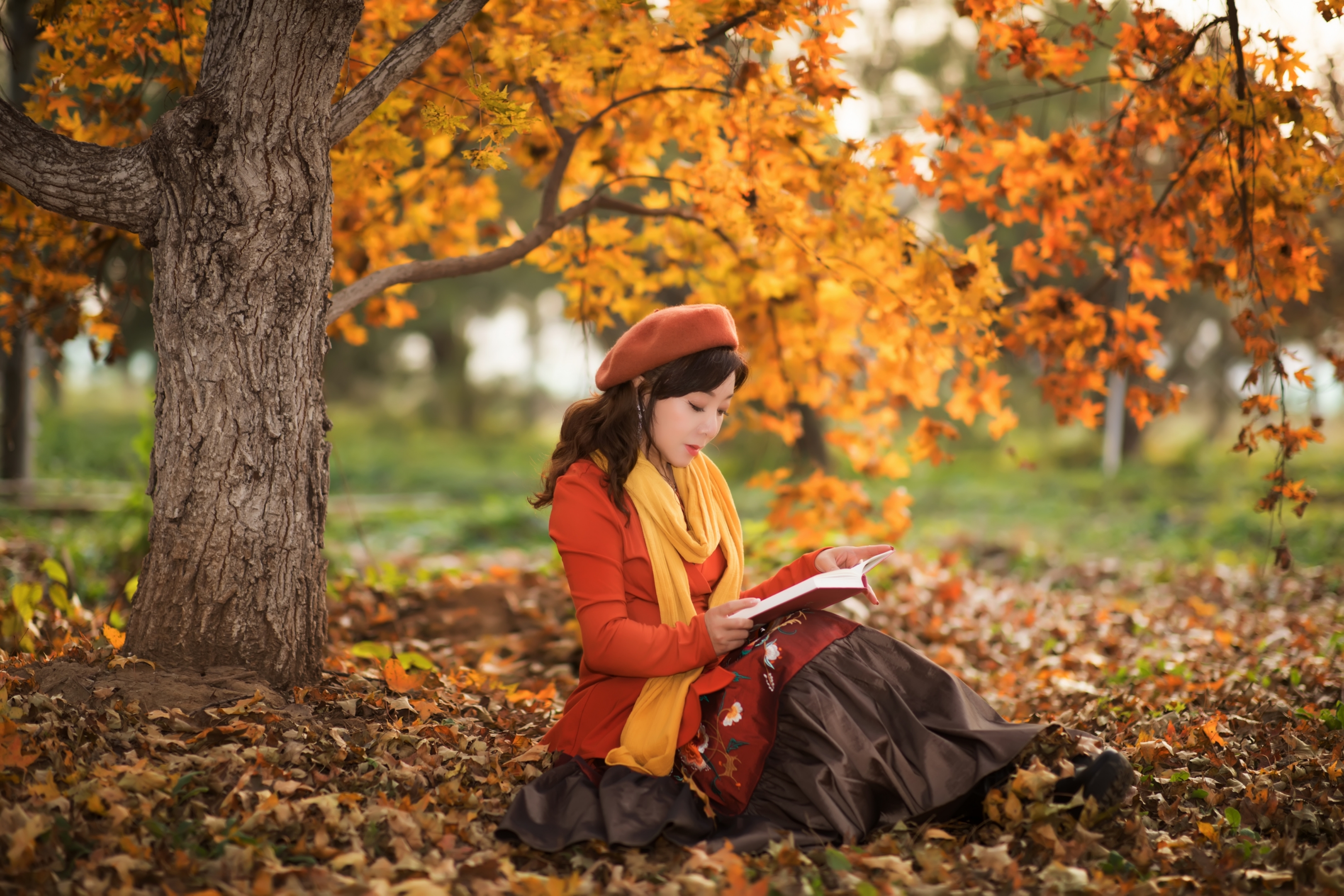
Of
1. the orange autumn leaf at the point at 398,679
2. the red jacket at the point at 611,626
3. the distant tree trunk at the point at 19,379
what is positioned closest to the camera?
the red jacket at the point at 611,626

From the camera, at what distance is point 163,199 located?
9.34 feet

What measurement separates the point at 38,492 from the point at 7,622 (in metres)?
5.99

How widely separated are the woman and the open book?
2.5 inches

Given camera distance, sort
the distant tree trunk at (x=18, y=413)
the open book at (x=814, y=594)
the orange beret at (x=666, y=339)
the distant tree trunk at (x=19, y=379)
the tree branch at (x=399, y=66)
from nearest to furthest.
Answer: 1. the open book at (x=814, y=594)
2. the orange beret at (x=666, y=339)
3. the tree branch at (x=399, y=66)
4. the distant tree trunk at (x=18, y=413)
5. the distant tree trunk at (x=19, y=379)

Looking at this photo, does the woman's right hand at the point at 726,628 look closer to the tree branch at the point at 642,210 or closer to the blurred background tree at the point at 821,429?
the blurred background tree at the point at 821,429

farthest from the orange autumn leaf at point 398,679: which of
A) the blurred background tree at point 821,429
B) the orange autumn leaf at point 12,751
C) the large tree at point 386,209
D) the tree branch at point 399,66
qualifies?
the tree branch at point 399,66

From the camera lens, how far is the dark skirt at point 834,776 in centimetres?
237

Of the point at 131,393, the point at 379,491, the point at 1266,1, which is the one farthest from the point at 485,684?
the point at 131,393

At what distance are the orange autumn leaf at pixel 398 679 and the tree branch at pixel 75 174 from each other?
1.66 m

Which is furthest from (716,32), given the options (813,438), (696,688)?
(813,438)

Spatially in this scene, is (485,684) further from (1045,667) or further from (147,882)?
(1045,667)

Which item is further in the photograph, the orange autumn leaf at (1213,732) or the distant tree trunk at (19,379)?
the distant tree trunk at (19,379)

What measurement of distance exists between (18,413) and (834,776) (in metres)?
7.29

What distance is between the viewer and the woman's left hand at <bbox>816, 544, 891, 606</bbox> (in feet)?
8.93
